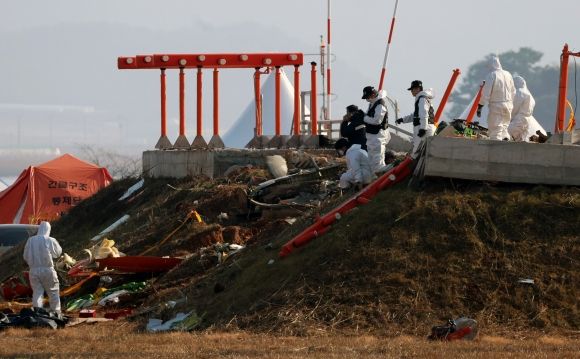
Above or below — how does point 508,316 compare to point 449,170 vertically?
below

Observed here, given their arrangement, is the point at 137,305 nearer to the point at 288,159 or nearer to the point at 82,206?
the point at 288,159

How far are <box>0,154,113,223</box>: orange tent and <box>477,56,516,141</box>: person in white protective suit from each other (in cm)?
2061

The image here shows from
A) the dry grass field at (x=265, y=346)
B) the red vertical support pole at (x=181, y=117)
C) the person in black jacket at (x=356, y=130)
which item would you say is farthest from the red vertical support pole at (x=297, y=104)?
the dry grass field at (x=265, y=346)

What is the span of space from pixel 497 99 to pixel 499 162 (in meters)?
1.59

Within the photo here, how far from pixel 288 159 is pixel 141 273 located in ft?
16.9

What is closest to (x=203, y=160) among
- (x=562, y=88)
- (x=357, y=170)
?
(x=357, y=170)

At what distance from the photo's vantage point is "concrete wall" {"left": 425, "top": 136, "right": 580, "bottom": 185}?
17922mm

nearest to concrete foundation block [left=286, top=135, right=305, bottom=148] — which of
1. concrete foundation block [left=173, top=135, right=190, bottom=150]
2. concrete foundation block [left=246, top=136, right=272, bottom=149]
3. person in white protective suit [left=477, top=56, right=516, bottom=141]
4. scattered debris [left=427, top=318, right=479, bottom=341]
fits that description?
concrete foundation block [left=246, top=136, right=272, bottom=149]

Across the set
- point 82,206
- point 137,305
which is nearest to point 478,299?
point 137,305

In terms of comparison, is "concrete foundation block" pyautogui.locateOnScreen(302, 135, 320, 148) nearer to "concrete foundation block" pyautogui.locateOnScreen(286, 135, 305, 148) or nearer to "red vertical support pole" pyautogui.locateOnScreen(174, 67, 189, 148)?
"concrete foundation block" pyautogui.locateOnScreen(286, 135, 305, 148)

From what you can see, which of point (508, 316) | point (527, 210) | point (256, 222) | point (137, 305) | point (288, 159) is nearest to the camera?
point (508, 316)

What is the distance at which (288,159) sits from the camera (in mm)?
25641

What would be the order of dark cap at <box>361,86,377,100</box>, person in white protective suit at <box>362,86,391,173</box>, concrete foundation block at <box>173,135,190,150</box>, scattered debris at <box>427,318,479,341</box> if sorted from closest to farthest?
scattered debris at <box>427,318,479,341</box>, person in white protective suit at <box>362,86,391,173</box>, dark cap at <box>361,86,377,100</box>, concrete foundation block at <box>173,135,190,150</box>

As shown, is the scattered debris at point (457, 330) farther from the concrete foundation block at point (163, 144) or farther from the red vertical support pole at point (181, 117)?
the concrete foundation block at point (163, 144)
